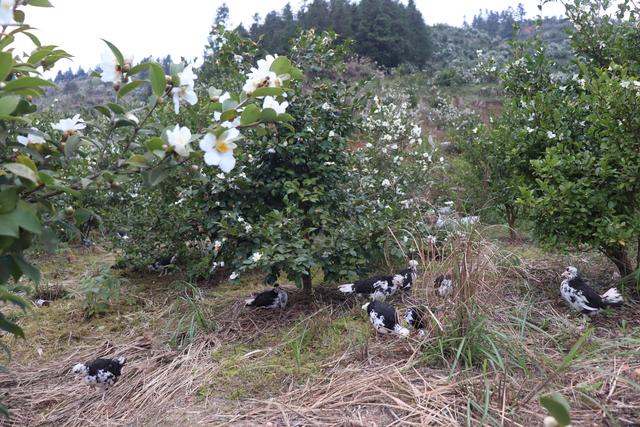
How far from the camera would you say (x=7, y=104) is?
1229 mm

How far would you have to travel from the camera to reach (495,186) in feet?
15.0

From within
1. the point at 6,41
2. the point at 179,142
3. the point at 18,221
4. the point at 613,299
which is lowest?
the point at 613,299

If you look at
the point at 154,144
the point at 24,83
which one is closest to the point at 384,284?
the point at 154,144

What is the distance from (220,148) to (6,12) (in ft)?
2.45

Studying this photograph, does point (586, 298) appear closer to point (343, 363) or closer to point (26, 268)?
point (343, 363)

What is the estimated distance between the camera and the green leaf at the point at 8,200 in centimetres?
116

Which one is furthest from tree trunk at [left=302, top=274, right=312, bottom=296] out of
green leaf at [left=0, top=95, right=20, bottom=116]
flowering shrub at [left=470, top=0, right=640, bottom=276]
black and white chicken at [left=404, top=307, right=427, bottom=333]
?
green leaf at [left=0, top=95, right=20, bottom=116]

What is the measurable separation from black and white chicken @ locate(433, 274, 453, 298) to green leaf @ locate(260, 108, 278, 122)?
1.38 m

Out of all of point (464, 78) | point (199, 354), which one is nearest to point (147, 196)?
point (199, 354)

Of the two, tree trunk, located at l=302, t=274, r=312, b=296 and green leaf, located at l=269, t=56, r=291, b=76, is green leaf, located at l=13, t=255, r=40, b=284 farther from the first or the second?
tree trunk, located at l=302, t=274, r=312, b=296

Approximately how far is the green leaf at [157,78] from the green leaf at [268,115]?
1.02ft

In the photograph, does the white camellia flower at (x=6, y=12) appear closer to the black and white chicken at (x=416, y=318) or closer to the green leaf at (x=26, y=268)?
the green leaf at (x=26, y=268)

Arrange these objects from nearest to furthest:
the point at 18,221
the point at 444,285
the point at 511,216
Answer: the point at 18,221 → the point at 444,285 → the point at 511,216

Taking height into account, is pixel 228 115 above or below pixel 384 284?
above
